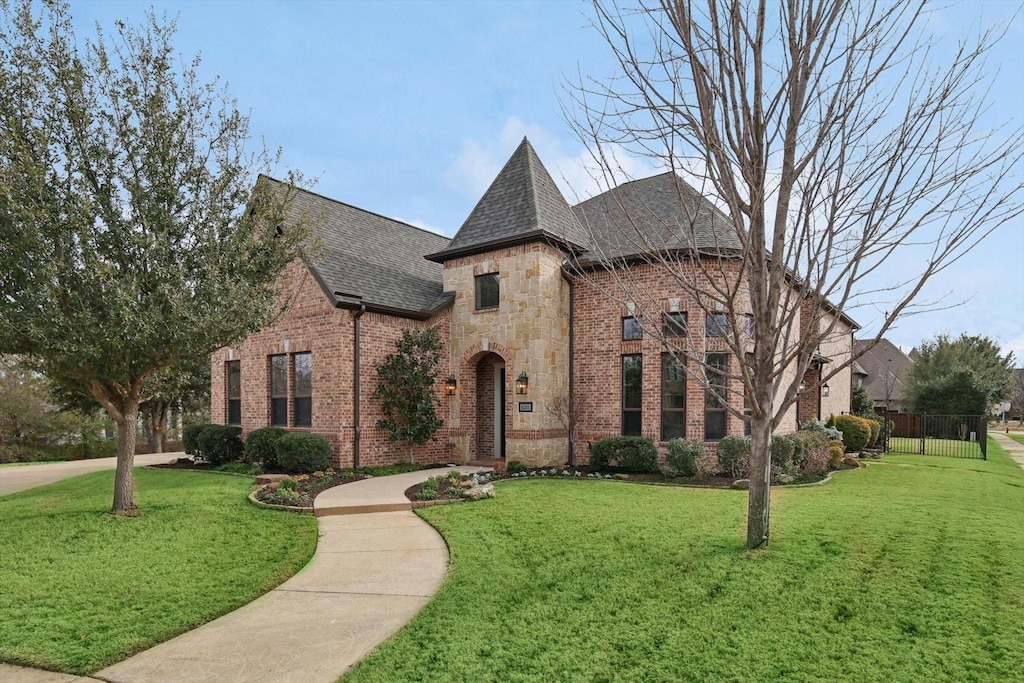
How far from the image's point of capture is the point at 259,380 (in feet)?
50.2

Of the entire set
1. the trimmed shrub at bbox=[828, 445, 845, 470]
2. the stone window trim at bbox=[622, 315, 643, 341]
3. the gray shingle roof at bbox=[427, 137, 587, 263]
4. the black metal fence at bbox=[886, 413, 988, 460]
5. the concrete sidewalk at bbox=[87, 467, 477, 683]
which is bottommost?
the black metal fence at bbox=[886, 413, 988, 460]

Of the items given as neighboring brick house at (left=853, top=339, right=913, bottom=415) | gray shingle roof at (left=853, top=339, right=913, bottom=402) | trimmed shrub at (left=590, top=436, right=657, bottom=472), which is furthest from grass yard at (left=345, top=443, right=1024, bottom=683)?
gray shingle roof at (left=853, top=339, right=913, bottom=402)

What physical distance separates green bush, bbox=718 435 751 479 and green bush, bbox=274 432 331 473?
8469 mm

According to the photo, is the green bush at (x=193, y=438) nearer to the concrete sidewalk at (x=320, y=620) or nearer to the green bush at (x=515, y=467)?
the green bush at (x=515, y=467)

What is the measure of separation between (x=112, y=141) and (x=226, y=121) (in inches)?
60.5

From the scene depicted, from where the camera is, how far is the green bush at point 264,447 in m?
13.3

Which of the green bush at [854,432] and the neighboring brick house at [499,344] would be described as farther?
the green bush at [854,432]

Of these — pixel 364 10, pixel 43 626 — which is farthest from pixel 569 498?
pixel 364 10

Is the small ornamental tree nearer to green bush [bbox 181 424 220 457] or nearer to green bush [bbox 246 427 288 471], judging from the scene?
green bush [bbox 246 427 288 471]

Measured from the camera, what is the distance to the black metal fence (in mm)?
21516

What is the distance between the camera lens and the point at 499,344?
14180 mm

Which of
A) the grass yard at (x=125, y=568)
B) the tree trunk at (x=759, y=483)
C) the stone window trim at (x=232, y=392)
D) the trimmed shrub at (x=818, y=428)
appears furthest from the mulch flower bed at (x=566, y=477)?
the stone window trim at (x=232, y=392)

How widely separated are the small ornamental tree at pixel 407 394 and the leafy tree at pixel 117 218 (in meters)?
5.07

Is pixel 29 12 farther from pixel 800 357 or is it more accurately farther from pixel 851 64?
pixel 800 357
